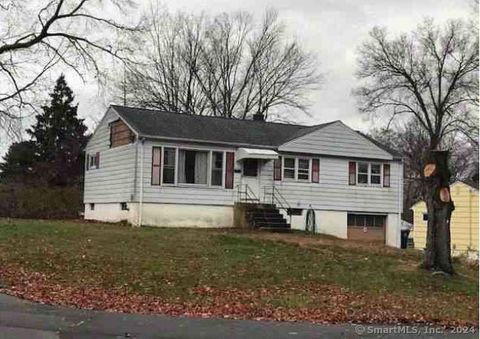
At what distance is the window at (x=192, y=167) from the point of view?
29.2 meters

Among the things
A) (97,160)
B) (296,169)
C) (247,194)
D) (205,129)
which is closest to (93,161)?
(97,160)

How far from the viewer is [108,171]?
31.6m

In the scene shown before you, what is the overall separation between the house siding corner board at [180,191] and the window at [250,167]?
0.59 meters

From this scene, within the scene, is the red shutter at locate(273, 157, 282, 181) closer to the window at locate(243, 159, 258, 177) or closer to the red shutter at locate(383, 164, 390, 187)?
the window at locate(243, 159, 258, 177)

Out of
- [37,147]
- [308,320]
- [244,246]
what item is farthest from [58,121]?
[308,320]

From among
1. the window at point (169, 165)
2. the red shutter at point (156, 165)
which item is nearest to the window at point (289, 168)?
the window at point (169, 165)

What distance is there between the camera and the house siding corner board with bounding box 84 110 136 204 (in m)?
29.1

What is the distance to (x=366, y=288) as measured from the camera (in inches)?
597

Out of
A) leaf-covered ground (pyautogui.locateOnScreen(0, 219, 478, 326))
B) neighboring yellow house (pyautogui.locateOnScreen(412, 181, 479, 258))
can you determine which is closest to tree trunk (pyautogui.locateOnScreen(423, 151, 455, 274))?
leaf-covered ground (pyautogui.locateOnScreen(0, 219, 478, 326))

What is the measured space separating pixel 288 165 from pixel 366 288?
16.8 metres

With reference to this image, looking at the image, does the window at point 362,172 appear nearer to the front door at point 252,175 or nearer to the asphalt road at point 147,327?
the front door at point 252,175

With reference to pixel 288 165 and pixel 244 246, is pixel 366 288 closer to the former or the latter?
pixel 244 246

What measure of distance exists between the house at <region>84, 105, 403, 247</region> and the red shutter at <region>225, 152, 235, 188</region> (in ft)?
0.14

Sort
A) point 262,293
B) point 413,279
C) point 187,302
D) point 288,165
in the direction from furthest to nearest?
point 288,165, point 413,279, point 262,293, point 187,302
